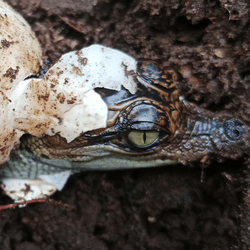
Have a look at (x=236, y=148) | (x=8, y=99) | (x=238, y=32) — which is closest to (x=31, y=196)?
(x=8, y=99)

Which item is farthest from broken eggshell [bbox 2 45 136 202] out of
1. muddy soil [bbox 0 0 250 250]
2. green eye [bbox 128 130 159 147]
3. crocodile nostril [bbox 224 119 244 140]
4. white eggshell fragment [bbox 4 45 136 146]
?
crocodile nostril [bbox 224 119 244 140]

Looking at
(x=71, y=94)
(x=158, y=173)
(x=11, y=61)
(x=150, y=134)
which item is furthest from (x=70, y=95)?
(x=158, y=173)

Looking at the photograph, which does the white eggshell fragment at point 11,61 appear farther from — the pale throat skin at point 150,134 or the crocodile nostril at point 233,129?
the crocodile nostril at point 233,129

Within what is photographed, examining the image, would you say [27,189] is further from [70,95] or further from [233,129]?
[233,129]

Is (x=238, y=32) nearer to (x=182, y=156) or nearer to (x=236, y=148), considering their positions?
(x=236, y=148)

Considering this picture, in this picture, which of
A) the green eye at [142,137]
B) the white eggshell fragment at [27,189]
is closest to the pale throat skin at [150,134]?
the green eye at [142,137]

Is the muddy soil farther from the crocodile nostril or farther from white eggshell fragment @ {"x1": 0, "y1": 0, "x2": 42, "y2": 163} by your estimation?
white eggshell fragment @ {"x1": 0, "y1": 0, "x2": 42, "y2": 163}

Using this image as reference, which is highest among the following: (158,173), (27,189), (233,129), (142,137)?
(233,129)
